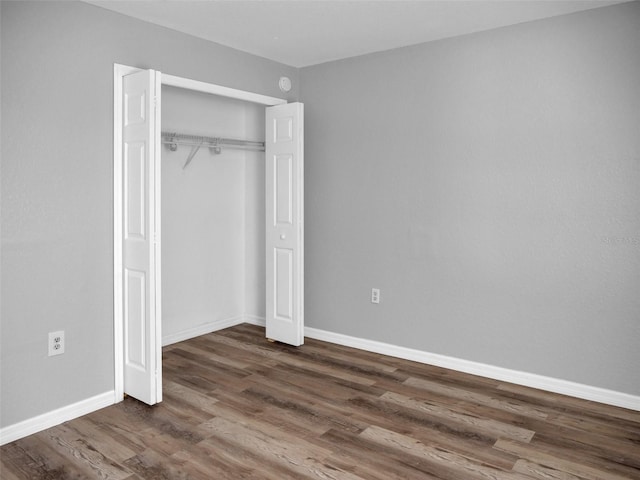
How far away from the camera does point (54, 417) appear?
9.47 ft

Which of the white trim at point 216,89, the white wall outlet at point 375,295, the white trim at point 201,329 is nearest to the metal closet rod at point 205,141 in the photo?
the white trim at point 216,89

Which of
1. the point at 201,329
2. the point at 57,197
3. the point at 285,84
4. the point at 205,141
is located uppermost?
the point at 285,84

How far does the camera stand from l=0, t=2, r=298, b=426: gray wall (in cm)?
270

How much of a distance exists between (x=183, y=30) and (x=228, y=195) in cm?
170

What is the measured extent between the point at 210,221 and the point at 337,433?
2.57 m

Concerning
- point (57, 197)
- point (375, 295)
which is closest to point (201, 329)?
point (375, 295)

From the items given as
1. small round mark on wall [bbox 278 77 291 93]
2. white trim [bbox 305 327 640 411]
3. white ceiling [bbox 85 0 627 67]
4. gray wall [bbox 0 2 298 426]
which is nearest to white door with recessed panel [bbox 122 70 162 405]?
gray wall [bbox 0 2 298 426]

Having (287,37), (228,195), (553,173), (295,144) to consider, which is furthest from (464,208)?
(228,195)

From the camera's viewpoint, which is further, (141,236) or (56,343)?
(141,236)

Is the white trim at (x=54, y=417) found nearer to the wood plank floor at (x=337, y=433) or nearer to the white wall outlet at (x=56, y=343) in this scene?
the wood plank floor at (x=337, y=433)

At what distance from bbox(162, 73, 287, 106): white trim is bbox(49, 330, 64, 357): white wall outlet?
69.7 inches

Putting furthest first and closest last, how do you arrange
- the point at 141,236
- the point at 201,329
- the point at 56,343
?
the point at 201,329 → the point at 141,236 → the point at 56,343

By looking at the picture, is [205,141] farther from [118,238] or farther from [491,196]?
[491,196]

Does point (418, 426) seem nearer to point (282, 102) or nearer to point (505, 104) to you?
point (505, 104)
